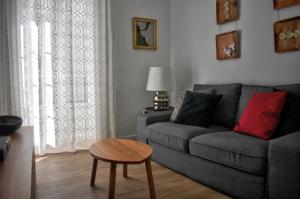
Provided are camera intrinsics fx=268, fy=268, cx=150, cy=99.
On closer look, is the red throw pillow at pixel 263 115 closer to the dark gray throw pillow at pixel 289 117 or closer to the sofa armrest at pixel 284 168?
the dark gray throw pillow at pixel 289 117

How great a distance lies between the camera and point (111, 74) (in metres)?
3.71

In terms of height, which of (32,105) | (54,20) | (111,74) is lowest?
(32,105)

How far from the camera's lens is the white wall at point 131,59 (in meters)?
3.87

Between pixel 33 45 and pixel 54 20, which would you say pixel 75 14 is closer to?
pixel 54 20

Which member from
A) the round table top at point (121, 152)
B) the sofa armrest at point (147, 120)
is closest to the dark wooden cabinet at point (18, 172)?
the round table top at point (121, 152)

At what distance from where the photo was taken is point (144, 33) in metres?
4.03

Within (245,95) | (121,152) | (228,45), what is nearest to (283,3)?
(228,45)

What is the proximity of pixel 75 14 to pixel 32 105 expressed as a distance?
4.22 ft

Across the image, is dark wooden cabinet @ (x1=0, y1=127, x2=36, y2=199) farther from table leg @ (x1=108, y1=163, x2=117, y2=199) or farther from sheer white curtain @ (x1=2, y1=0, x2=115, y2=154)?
sheer white curtain @ (x1=2, y1=0, x2=115, y2=154)

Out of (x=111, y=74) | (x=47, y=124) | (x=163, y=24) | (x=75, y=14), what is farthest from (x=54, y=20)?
(x=163, y=24)

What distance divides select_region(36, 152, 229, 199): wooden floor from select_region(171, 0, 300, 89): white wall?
4.53 feet

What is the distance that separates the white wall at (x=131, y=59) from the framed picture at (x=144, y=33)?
6 centimetres

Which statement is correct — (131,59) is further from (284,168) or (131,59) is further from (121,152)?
(284,168)

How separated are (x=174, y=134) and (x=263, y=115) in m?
0.84
